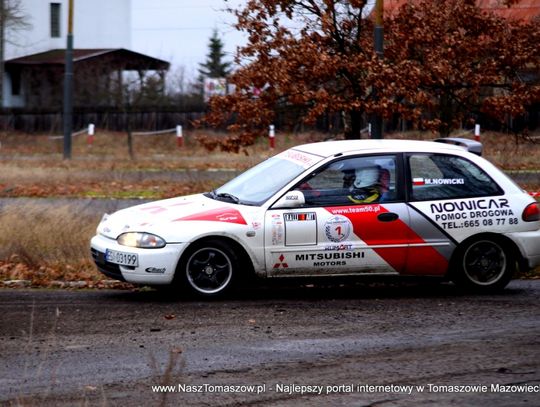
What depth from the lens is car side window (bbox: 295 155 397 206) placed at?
974 cm

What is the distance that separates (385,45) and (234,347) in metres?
10.6

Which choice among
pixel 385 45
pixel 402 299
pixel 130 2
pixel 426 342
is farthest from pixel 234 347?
pixel 130 2

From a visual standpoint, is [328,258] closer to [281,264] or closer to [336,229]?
[336,229]

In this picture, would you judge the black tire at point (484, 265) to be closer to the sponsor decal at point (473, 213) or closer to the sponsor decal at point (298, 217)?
the sponsor decal at point (473, 213)

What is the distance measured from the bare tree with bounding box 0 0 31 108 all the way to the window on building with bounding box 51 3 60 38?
2.19 meters

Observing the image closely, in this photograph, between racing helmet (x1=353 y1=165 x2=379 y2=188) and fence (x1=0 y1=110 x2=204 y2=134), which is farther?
fence (x1=0 y1=110 x2=204 y2=134)

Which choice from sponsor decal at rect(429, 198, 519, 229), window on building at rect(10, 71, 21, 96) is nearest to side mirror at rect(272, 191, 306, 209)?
sponsor decal at rect(429, 198, 519, 229)

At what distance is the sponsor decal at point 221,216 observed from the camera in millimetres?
9523

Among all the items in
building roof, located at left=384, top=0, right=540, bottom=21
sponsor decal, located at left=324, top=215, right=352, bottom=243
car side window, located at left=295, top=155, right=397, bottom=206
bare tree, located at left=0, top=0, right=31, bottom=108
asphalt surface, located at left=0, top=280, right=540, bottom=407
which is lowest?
asphalt surface, located at left=0, top=280, right=540, bottom=407

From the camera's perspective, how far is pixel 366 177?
390 inches

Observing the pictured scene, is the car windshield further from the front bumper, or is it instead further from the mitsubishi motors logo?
the front bumper

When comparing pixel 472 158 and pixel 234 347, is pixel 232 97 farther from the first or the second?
pixel 234 347

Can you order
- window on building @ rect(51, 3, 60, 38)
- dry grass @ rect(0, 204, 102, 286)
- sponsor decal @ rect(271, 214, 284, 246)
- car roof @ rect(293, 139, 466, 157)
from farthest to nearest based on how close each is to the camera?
window on building @ rect(51, 3, 60, 38) < dry grass @ rect(0, 204, 102, 286) < car roof @ rect(293, 139, 466, 157) < sponsor decal @ rect(271, 214, 284, 246)

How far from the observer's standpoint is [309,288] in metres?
10.5
